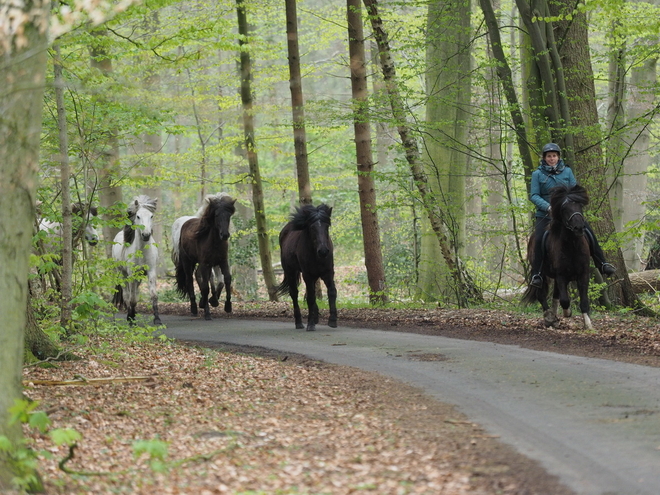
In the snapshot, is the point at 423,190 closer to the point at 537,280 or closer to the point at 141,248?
the point at 537,280

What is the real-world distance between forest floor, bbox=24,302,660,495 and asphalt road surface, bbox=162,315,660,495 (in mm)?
285

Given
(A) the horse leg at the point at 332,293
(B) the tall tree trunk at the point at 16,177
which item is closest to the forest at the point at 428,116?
(A) the horse leg at the point at 332,293

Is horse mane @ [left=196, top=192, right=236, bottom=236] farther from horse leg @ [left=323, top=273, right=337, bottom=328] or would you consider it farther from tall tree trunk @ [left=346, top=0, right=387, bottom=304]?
horse leg @ [left=323, top=273, right=337, bottom=328]

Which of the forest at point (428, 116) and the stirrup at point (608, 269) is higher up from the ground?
the forest at point (428, 116)

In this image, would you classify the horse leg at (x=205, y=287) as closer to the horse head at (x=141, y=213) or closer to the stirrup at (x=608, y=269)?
the horse head at (x=141, y=213)

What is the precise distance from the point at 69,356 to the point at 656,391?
704cm

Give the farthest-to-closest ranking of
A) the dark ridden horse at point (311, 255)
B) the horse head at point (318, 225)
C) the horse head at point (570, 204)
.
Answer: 1. the dark ridden horse at point (311, 255)
2. the horse head at point (318, 225)
3. the horse head at point (570, 204)

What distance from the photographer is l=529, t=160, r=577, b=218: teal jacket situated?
12.6 metres

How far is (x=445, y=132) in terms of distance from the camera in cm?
1981

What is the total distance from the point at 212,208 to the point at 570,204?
28.5 feet

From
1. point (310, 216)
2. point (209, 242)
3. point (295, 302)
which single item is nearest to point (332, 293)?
point (295, 302)

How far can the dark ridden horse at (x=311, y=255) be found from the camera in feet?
46.0

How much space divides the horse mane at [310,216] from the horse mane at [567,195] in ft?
13.4

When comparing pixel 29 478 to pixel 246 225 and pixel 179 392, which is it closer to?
pixel 179 392
